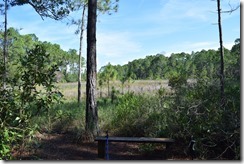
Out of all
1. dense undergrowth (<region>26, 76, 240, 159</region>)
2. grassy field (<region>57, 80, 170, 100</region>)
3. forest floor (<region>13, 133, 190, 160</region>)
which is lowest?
forest floor (<region>13, 133, 190, 160</region>)

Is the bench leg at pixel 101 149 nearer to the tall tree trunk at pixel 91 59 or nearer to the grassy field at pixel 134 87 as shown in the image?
the tall tree trunk at pixel 91 59

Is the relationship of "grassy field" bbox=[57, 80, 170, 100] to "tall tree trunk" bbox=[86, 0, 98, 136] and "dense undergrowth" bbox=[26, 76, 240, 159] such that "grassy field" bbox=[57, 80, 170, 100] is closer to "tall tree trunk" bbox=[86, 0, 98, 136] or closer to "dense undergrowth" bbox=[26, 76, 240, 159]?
"dense undergrowth" bbox=[26, 76, 240, 159]

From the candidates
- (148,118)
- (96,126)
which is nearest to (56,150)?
(96,126)

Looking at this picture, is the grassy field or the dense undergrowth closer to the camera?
the dense undergrowth

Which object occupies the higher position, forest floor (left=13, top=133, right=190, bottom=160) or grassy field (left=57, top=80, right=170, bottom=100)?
grassy field (left=57, top=80, right=170, bottom=100)

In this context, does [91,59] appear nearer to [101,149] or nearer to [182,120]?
[101,149]

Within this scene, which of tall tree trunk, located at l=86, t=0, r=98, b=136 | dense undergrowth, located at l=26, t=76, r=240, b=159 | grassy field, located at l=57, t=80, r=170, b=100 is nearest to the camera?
dense undergrowth, located at l=26, t=76, r=240, b=159

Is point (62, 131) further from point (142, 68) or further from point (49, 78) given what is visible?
point (142, 68)

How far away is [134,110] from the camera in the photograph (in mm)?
7133

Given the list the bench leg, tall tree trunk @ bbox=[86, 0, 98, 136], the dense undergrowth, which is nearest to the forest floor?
the bench leg

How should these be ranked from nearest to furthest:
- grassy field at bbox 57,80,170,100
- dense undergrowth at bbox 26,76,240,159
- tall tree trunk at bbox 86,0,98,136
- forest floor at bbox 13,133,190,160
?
dense undergrowth at bbox 26,76,240,159
forest floor at bbox 13,133,190,160
tall tree trunk at bbox 86,0,98,136
grassy field at bbox 57,80,170,100

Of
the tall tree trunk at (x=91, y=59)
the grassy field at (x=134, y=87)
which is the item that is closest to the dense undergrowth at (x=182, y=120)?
the tall tree trunk at (x=91, y=59)

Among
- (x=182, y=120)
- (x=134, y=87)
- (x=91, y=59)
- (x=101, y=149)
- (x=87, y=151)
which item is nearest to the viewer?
(x=182, y=120)

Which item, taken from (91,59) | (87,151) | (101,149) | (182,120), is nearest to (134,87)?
(91,59)
